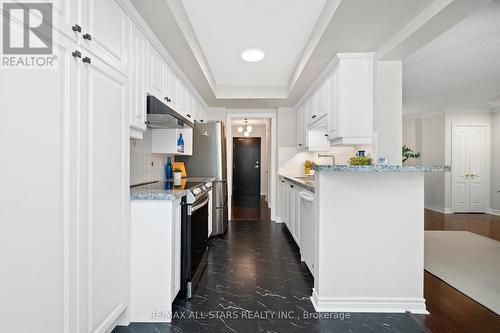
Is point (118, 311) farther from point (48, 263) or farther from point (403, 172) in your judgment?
point (403, 172)

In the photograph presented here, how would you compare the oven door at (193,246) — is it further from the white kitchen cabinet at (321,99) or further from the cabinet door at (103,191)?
the white kitchen cabinet at (321,99)

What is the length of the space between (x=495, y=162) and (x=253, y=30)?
6.82m

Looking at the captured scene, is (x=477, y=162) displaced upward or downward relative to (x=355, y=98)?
downward

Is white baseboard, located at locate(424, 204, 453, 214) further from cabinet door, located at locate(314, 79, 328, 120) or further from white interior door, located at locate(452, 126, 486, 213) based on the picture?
cabinet door, located at locate(314, 79, 328, 120)

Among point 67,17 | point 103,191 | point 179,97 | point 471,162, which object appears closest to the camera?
point 67,17

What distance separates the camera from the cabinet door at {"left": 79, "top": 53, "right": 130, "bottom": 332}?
1.39 m

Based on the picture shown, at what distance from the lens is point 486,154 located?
20.9 feet

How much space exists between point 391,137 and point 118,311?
116 inches

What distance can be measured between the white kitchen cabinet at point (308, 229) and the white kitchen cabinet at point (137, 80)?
64.6 inches

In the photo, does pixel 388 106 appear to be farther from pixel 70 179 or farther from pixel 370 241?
pixel 70 179

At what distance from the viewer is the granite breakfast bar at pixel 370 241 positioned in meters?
2.10

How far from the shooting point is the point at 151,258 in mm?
1881

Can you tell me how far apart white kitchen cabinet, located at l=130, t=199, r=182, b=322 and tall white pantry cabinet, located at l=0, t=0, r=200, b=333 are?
72 mm

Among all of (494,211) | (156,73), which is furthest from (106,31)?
(494,211)
